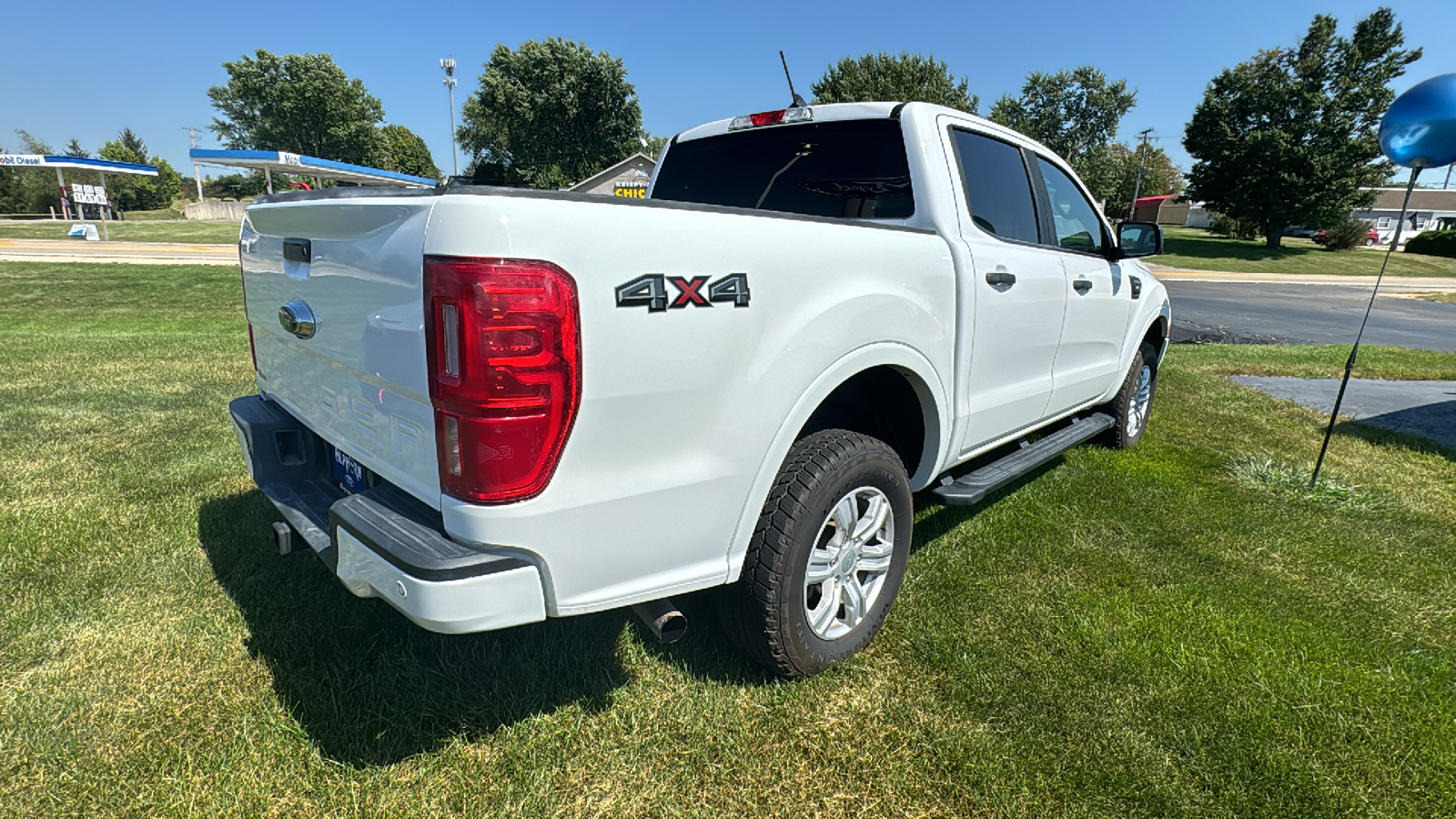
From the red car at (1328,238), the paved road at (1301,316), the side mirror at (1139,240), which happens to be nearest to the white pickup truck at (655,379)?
the side mirror at (1139,240)

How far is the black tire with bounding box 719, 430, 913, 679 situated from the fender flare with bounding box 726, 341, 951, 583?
8 cm

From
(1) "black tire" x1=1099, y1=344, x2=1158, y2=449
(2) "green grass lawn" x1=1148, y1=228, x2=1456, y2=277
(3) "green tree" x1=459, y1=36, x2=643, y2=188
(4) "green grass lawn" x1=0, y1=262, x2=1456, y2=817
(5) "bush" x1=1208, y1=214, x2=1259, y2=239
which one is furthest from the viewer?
(3) "green tree" x1=459, y1=36, x2=643, y2=188

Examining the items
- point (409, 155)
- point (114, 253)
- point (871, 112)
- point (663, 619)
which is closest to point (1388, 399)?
point (871, 112)

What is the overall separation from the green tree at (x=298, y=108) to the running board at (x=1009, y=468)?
240ft

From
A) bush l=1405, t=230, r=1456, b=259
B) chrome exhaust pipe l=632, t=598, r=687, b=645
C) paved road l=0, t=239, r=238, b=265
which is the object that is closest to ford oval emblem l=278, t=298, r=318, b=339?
chrome exhaust pipe l=632, t=598, r=687, b=645

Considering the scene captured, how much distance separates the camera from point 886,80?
4097 centimetres

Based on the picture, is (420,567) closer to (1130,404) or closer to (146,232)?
(1130,404)

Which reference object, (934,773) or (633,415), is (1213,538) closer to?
(934,773)

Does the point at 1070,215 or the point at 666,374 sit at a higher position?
the point at 1070,215

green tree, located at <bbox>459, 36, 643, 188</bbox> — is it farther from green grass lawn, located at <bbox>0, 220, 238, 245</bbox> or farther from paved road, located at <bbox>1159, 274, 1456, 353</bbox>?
paved road, located at <bbox>1159, 274, 1456, 353</bbox>

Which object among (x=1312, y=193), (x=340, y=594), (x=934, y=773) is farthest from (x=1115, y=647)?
(x=1312, y=193)

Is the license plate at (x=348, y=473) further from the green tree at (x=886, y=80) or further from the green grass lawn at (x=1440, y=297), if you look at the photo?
the green tree at (x=886, y=80)

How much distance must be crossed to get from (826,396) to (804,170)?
1427 mm

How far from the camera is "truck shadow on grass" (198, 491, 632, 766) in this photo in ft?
7.35
